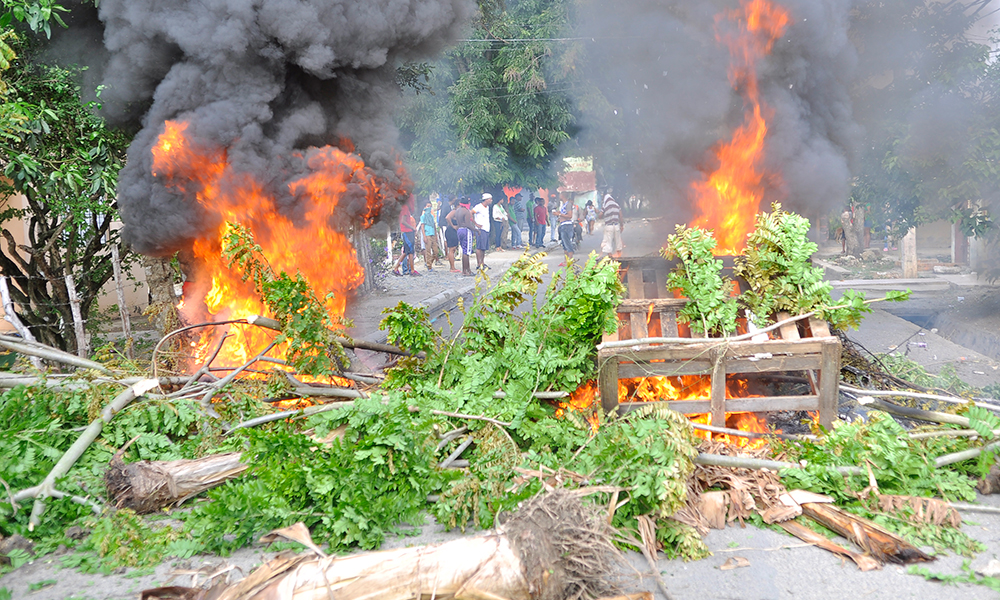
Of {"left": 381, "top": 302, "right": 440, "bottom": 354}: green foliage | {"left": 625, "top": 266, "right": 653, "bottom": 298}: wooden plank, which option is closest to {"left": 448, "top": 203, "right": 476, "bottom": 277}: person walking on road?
{"left": 625, "top": 266, "right": 653, "bottom": 298}: wooden plank

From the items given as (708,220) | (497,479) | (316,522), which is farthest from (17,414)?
(708,220)

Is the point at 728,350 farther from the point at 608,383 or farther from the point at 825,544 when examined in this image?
the point at 825,544

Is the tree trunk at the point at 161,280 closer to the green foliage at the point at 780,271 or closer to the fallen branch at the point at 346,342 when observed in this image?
the fallen branch at the point at 346,342

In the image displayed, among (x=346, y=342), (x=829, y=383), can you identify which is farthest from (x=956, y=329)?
(x=346, y=342)

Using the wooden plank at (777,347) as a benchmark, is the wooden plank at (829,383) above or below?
below

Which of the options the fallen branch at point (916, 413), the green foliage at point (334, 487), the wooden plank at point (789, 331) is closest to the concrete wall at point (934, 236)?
the fallen branch at point (916, 413)

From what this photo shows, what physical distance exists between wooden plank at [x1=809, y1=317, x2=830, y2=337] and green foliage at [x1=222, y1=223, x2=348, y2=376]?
12.0 feet

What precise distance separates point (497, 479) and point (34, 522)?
2586 mm

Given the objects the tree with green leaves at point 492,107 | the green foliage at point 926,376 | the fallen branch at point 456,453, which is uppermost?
the tree with green leaves at point 492,107

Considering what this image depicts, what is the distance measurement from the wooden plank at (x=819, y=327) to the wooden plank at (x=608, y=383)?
1.51 m

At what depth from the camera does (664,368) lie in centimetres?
455

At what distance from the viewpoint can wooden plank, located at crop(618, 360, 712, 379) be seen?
454cm

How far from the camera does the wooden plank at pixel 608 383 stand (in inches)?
177

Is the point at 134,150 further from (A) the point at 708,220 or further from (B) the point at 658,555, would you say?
(A) the point at 708,220
